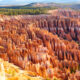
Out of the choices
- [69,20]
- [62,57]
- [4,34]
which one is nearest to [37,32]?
[4,34]

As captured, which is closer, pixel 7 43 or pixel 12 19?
pixel 7 43

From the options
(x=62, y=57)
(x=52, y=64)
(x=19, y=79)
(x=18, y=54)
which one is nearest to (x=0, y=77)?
(x=19, y=79)

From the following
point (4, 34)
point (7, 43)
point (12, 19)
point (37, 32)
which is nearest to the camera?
point (7, 43)

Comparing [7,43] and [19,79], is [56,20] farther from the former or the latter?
[19,79]

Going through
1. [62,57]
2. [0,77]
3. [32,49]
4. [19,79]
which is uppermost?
[0,77]

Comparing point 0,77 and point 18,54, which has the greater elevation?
point 0,77

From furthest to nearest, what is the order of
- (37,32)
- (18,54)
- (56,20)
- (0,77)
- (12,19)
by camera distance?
1. (56,20)
2. (12,19)
3. (37,32)
4. (18,54)
5. (0,77)
